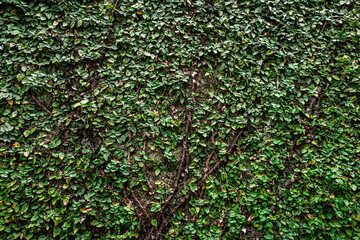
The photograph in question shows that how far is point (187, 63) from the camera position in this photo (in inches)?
80.4

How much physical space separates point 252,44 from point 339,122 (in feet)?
3.94

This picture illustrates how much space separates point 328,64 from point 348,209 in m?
1.47

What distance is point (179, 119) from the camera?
2.03 metres

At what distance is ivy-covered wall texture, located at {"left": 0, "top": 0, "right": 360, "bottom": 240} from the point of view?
6.11 ft

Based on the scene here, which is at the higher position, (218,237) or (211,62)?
(211,62)

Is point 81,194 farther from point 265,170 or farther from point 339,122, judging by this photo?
point 339,122

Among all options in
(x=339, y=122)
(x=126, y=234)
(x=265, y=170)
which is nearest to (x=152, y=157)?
(x=126, y=234)

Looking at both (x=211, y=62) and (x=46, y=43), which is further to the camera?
(x=211, y=62)

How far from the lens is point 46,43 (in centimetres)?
191

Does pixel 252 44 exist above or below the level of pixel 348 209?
above

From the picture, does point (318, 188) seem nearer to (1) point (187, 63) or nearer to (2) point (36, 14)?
(1) point (187, 63)

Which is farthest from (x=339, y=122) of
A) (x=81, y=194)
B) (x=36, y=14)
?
(x=36, y=14)

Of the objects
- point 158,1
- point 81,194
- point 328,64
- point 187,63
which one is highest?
point 158,1

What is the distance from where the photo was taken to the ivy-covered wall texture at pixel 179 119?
1863 mm
